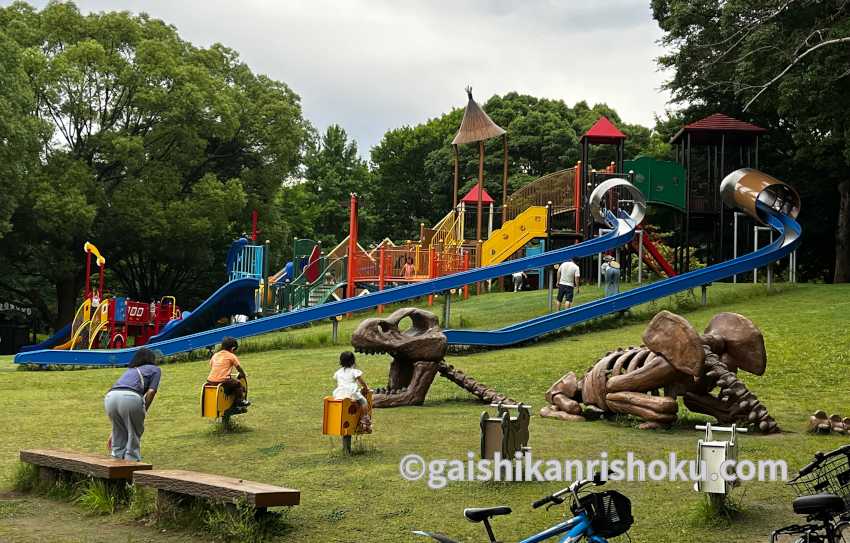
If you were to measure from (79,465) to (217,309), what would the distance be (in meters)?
19.4

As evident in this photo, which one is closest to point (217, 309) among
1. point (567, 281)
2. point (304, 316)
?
point (304, 316)

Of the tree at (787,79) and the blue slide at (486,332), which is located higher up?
the tree at (787,79)

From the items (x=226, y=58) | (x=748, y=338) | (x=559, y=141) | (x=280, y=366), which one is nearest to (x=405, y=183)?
(x=559, y=141)

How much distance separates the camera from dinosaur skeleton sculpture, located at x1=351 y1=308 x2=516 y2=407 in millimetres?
14914

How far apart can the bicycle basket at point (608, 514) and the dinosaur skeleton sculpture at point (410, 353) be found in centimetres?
916

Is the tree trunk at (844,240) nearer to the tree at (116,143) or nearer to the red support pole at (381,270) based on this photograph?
the red support pole at (381,270)

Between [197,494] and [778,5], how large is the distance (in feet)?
76.9

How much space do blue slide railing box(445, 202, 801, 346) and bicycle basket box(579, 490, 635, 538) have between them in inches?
609

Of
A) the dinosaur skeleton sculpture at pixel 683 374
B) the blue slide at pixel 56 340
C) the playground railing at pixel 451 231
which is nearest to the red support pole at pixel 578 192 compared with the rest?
the playground railing at pixel 451 231

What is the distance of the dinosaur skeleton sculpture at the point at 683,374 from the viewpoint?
12258 mm

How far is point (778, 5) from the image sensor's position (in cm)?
2730

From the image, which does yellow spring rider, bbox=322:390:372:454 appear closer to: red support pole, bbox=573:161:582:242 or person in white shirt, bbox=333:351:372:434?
person in white shirt, bbox=333:351:372:434

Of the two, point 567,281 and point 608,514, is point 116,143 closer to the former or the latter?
point 567,281

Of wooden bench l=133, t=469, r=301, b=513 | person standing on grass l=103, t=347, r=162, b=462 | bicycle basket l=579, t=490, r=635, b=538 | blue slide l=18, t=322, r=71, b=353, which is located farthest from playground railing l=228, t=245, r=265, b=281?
bicycle basket l=579, t=490, r=635, b=538
